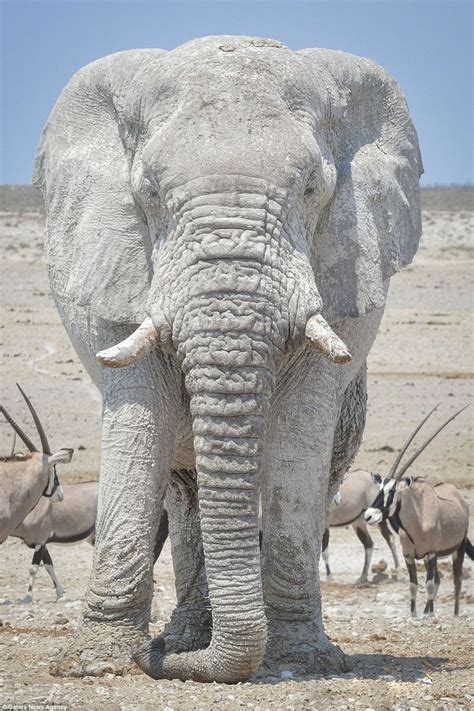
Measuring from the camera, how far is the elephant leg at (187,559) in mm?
6734

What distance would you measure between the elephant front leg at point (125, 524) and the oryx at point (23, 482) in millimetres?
3782

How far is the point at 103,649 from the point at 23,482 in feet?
13.5

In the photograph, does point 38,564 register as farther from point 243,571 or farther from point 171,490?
point 243,571

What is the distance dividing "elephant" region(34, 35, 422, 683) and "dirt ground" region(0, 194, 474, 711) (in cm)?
25

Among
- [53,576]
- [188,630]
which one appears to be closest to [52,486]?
[53,576]

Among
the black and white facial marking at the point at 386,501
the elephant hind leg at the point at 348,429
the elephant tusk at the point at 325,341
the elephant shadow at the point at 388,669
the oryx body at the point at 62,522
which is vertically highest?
the elephant tusk at the point at 325,341

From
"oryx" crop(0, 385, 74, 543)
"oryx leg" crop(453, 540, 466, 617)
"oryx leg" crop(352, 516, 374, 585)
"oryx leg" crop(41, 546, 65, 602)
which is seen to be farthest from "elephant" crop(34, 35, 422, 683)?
"oryx leg" crop(352, 516, 374, 585)

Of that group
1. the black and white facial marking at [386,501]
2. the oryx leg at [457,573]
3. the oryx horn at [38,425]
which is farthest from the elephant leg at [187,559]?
the black and white facial marking at [386,501]

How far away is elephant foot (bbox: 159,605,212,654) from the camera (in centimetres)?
654

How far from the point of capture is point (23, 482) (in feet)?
32.7

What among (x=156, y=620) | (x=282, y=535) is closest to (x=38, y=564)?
(x=156, y=620)

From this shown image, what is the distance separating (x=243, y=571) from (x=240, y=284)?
1.08 metres

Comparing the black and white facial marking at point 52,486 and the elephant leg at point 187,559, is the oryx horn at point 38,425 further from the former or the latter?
the elephant leg at point 187,559

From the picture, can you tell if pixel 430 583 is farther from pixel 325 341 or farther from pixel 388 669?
pixel 325 341
